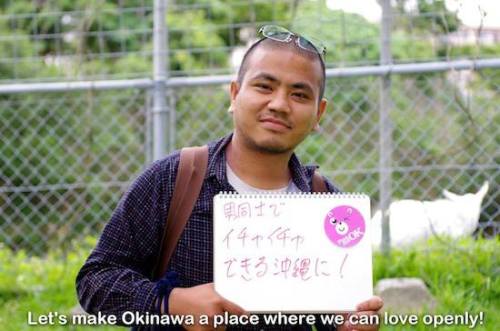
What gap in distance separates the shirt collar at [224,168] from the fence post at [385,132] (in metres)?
1.84

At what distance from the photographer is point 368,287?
2.12m

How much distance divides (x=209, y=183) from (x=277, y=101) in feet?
0.91

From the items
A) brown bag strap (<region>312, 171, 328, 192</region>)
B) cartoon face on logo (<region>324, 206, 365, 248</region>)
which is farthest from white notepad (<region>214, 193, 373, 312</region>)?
brown bag strap (<region>312, 171, 328, 192</region>)

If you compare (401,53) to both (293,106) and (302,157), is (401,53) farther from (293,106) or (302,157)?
(293,106)

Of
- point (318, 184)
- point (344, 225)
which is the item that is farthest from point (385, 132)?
point (344, 225)

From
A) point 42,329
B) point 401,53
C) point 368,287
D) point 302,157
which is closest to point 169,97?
point 302,157

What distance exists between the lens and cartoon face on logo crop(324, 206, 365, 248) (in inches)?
83.5

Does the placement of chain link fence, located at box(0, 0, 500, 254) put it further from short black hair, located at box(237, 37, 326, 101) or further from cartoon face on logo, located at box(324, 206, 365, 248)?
cartoon face on logo, located at box(324, 206, 365, 248)

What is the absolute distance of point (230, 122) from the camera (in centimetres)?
514

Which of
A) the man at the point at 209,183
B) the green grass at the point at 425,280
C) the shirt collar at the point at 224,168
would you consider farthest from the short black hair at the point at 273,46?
the green grass at the point at 425,280

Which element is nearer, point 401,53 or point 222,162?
point 222,162

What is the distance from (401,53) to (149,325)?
4288mm

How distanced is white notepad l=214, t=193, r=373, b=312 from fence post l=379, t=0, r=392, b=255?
7.01 ft

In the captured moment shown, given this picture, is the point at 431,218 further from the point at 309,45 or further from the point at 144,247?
the point at 144,247
